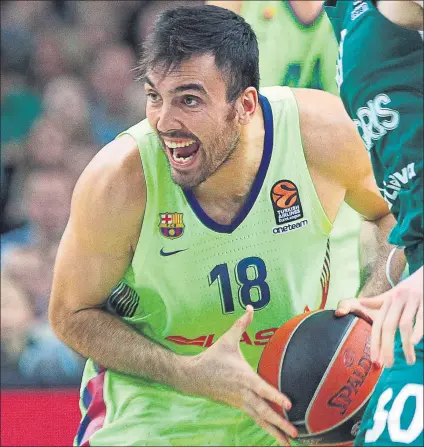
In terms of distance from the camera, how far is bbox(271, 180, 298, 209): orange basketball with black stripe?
345 centimetres

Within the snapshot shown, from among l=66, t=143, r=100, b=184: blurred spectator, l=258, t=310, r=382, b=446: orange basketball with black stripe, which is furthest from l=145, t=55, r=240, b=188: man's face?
l=66, t=143, r=100, b=184: blurred spectator

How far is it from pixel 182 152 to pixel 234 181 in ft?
0.73

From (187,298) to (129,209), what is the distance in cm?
38

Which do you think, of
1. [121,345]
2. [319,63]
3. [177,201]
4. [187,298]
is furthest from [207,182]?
[319,63]

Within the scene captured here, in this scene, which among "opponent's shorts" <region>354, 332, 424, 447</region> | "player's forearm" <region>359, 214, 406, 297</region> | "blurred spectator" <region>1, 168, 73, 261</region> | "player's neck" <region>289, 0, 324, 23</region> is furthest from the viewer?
"blurred spectator" <region>1, 168, 73, 261</region>

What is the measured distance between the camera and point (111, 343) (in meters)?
A: 3.47

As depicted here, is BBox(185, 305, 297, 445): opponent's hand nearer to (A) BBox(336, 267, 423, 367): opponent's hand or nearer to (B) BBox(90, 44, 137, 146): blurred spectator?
(A) BBox(336, 267, 423, 367): opponent's hand

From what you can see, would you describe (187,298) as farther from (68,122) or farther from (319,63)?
(68,122)

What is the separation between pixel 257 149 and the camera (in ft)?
11.5

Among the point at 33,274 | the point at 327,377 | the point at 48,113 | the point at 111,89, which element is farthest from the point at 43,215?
the point at 327,377

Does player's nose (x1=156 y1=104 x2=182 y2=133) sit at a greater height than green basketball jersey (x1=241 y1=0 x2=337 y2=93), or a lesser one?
lesser

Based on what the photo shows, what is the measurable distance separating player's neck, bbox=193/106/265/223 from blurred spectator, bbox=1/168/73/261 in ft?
9.55

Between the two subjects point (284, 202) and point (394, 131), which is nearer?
point (394, 131)

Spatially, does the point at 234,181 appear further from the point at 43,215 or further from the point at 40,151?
the point at 40,151
